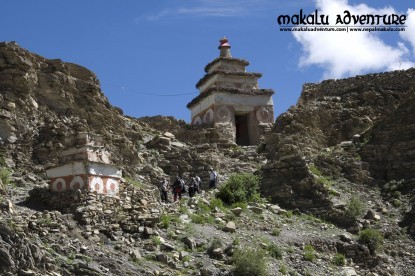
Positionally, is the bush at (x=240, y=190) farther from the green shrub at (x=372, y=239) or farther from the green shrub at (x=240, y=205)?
the green shrub at (x=372, y=239)

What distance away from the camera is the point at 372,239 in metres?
23.3

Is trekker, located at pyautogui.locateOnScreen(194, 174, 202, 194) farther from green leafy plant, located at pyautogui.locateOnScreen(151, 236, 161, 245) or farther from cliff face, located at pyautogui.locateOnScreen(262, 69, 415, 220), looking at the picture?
green leafy plant, located at pyautogui.locateOnScreen(151, 236, 161, 245)

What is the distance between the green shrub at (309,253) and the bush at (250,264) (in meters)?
2.68

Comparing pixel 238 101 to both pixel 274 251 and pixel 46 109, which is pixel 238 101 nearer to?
pixel 46 109

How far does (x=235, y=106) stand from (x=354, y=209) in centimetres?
1327

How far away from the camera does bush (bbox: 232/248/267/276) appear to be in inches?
735

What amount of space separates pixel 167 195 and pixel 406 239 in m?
8.11

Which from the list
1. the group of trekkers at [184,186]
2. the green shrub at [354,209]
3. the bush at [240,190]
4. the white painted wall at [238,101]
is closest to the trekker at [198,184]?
the group of trekkers at [184,186]

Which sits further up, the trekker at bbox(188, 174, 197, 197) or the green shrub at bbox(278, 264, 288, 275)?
the trekker at bbox(188, 174, 197, 197)

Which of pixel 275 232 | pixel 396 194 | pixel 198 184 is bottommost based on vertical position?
pixel 275 232

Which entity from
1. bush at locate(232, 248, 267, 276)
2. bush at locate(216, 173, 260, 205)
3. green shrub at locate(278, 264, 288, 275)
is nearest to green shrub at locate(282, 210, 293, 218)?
bush at locate(216, 173, 260, 205)

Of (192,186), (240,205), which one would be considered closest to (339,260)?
(240,205)

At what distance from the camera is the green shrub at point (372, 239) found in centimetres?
2323

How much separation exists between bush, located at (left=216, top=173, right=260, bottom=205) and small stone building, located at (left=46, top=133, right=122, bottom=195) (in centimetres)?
480
